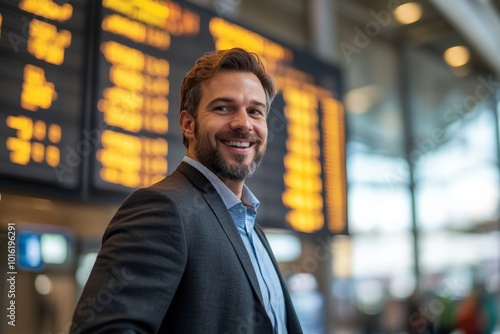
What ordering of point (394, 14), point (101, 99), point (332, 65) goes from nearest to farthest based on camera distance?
point (101, 99) < point (332, 65) < point (394, 14)

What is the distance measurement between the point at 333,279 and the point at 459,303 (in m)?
2.12

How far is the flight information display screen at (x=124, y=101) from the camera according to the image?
2484 mm

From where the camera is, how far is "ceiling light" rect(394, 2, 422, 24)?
6.91 metres

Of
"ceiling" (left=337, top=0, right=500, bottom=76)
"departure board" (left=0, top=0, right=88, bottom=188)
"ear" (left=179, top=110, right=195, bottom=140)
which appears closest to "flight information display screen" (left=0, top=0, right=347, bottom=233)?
"departure board" (left=0, top=0, right=88, bottom=188)

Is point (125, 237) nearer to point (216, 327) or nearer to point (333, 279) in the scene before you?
point (216, 327)

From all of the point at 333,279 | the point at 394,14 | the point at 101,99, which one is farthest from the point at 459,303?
the point at 101,99

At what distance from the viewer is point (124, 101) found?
9.42 feet

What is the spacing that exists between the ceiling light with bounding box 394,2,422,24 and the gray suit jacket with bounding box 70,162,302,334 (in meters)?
6.23

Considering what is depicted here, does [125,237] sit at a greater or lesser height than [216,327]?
greater

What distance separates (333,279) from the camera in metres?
5.13

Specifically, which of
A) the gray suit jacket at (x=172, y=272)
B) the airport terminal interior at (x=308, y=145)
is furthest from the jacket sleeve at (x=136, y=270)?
the airport terminal interior at (x=308, y=145)

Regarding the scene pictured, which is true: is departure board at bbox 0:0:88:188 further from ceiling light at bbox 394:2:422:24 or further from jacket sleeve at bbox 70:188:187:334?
ceiling light at bbox 394:2:422:24

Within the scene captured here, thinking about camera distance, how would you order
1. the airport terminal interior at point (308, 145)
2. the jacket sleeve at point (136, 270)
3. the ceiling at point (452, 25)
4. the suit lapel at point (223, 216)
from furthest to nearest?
1. the ceiling at point (452, 25)
2. the airport terminal interior at point (308, 145)
3. the suit lapel at point (223, 216)
4. the jacket sleeve at point (136, 270)

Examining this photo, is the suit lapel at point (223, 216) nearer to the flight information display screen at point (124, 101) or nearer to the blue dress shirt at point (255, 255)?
the blue dress shirt at point (255, 255)
